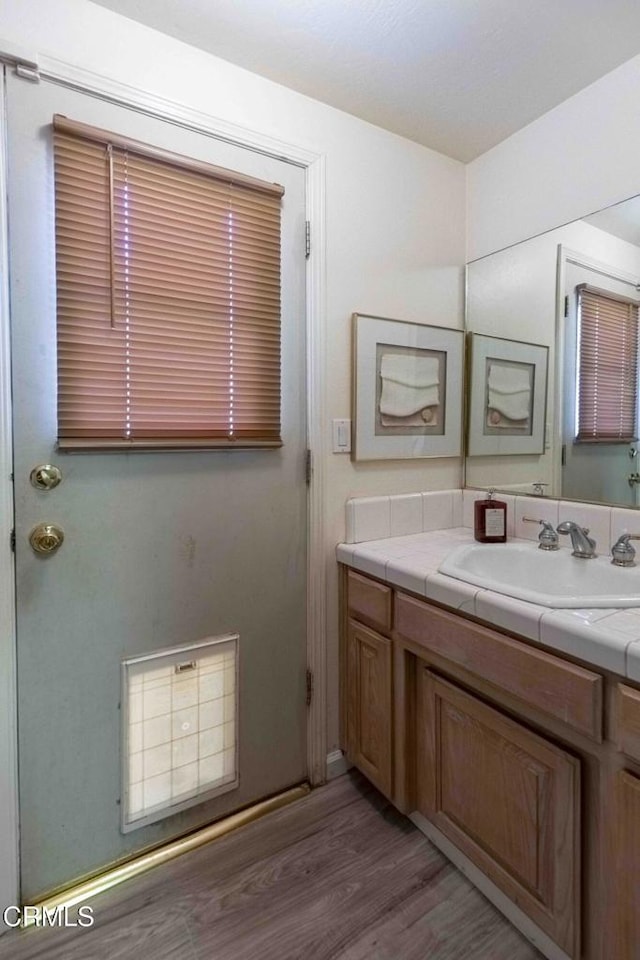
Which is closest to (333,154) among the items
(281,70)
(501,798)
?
(281,70)

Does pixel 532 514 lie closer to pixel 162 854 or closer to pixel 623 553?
pixel 623 553

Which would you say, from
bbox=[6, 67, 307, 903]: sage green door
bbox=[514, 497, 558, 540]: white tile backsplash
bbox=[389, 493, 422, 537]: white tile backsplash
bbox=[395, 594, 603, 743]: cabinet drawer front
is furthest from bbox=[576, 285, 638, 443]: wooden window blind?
bbox=[6, 67, 307, 903]: sage green door

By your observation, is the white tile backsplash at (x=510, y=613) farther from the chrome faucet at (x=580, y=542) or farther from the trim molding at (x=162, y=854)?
the trim molding at (x=162, y=854)

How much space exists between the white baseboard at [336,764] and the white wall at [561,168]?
2.05 m

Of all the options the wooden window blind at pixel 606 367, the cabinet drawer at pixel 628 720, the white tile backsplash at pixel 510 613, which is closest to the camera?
the cabinet drawer at pixel 628 720

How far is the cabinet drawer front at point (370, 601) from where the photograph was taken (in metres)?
1.42

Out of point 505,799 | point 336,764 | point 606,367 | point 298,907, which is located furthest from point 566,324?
point 298,907

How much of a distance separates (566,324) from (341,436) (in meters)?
0.87

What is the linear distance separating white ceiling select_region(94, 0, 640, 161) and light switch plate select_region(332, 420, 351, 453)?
1092 mm

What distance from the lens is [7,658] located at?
1.15 meters

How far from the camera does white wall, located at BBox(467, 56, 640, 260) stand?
1394 millimetres

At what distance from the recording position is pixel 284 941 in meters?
1.14

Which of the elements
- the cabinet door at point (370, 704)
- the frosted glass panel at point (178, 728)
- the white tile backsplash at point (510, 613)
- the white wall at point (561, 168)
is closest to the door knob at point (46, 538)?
the frosted glass panel at point (178, 728)

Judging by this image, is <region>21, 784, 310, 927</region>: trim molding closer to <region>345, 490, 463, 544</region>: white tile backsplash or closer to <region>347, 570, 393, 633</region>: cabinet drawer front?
<region>347, 570, 393, 633</region>: cabinet drawer front
